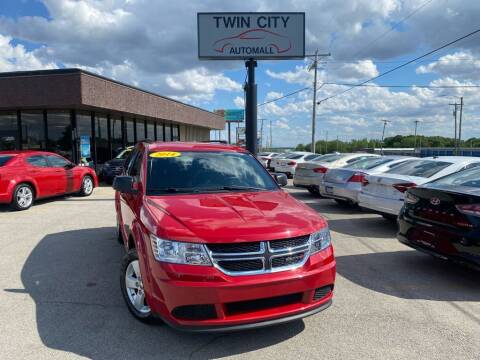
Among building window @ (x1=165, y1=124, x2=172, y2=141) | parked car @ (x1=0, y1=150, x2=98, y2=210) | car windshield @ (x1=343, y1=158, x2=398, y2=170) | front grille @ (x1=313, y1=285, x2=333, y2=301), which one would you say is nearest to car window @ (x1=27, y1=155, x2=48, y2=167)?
parked car @ (x1=0, y1=150, x2=98, y2=210)

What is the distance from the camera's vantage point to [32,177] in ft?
35.0

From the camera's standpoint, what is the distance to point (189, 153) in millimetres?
4949

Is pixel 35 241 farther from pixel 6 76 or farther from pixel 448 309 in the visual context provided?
pixel 6 76

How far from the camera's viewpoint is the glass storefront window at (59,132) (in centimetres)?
1792

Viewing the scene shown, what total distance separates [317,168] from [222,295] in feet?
34.0

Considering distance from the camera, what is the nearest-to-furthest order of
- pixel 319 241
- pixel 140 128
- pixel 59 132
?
pixel 319 241 → pixel 59 132 → pixel 140 128

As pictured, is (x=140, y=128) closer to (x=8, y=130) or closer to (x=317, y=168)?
(x=8, y=130)

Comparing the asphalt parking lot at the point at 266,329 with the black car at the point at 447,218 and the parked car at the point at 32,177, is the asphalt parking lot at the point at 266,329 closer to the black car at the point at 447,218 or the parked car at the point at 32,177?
the black car at the point at 447,218

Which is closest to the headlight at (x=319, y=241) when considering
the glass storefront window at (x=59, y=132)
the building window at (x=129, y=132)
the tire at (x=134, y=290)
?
the tire at (x=134, y=290)

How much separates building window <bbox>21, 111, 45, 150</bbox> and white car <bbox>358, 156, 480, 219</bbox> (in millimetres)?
15271

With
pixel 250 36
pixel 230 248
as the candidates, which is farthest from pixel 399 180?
pixel 250 36

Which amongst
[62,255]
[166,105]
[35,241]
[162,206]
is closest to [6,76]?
[166,105]

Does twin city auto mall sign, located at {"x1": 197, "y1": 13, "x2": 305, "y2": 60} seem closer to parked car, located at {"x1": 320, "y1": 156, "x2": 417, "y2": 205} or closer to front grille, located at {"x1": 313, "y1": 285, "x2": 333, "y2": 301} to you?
parked car, located at {"x1": 320, "y1": 156, "x2": 417, "y2": 205}

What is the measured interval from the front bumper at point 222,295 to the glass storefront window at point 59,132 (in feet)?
54.5
